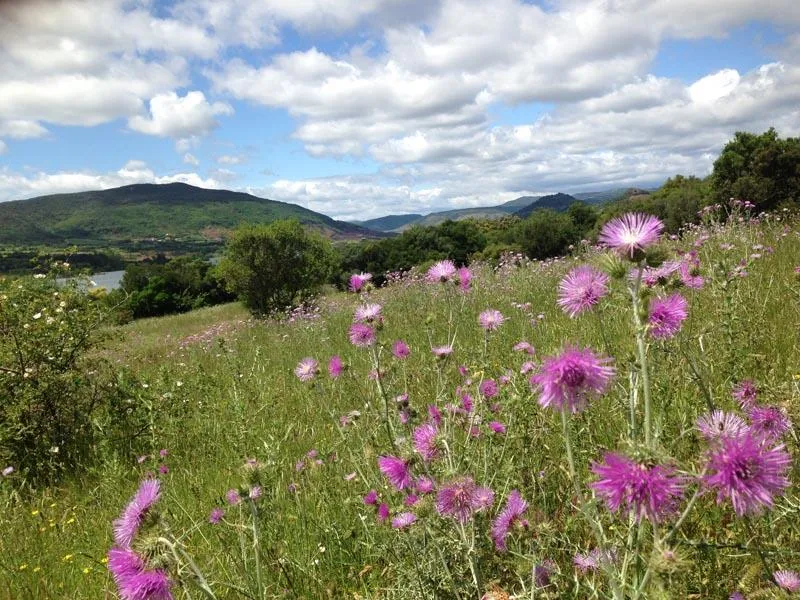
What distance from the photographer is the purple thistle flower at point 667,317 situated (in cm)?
163

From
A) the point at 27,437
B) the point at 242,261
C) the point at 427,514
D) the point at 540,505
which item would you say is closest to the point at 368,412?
the point at 540,505

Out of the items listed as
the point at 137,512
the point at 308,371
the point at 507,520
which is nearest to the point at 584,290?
the point at 507,520

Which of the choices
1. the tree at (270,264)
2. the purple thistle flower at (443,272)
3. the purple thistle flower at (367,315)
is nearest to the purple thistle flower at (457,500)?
the purple thistle flower at (367,315)

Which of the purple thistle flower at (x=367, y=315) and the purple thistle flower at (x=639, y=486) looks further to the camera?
the purple thistle flower at (x=367, y=315)

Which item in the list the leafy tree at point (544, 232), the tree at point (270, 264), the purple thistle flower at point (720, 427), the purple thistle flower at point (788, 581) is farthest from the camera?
the leafy tree at point (544, 232)

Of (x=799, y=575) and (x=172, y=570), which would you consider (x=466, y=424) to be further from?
(x=172, y=570)

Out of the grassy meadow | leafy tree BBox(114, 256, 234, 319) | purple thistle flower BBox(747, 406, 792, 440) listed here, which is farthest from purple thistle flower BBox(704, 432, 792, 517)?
leafy tree BBox(114, 256, 234, 319)

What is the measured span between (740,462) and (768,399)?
1.05 m

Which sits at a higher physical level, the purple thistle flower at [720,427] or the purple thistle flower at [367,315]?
the purple thistle flower at [367,315]

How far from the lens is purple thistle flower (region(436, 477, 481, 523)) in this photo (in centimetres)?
159

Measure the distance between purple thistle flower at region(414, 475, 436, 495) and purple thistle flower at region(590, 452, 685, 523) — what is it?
2.51 ft

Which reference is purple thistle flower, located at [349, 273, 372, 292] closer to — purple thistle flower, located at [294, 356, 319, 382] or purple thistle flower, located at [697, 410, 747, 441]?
purple thistle flower, located at [294, 356, 319, 382]

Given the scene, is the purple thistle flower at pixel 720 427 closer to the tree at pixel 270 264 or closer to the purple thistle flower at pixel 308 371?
the purple thistle flower at pixel 308 371

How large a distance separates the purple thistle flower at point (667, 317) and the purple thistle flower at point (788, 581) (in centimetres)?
68
